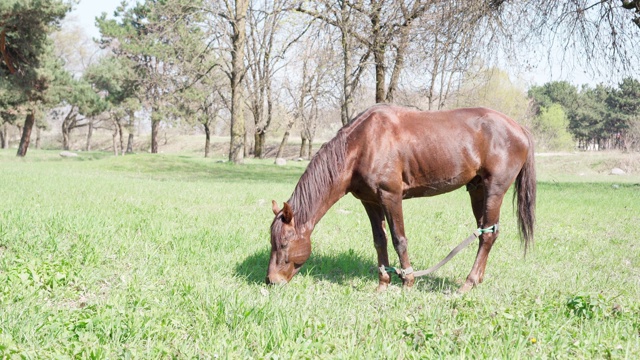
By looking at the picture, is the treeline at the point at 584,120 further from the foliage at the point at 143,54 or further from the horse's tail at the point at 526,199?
the horse's tail at the point at 526,199

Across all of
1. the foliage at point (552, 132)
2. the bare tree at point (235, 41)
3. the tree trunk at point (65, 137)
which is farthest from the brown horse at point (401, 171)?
the tree trunk at point (65, 137)

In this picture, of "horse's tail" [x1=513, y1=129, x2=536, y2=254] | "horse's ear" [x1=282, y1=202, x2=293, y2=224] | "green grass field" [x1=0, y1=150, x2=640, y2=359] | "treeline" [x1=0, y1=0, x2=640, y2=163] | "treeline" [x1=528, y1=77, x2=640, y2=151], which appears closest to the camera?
"green grass field" [x1=0, y1=150, x2=640, y2=359]

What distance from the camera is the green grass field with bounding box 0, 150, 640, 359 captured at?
306 centimetres

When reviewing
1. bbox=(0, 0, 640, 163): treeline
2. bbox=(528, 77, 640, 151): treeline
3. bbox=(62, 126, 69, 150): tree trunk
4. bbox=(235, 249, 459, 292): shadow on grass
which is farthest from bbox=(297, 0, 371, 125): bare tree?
bbox=(62, 126, 69, 150): tree trunk

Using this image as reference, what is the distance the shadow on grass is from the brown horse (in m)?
0.32

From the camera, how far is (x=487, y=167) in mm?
5059

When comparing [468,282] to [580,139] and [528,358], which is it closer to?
[528,358]

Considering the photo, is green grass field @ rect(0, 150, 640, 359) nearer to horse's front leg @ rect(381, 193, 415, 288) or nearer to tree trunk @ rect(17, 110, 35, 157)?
horse's front leg @ rect(381, 193, 415, 288)

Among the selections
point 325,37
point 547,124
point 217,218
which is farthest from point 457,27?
point 547,124

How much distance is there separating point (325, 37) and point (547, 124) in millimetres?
50200

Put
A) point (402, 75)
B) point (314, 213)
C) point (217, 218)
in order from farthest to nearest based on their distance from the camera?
point (402, 75)
point (217, 218)
point (314, 213)

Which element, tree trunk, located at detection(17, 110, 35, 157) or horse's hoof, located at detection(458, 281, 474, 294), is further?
tree trunk, located at detection(17, 110, 35, 157)

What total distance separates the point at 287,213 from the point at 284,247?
0.34 metres

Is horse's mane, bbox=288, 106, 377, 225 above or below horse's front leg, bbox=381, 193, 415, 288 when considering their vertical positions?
above
